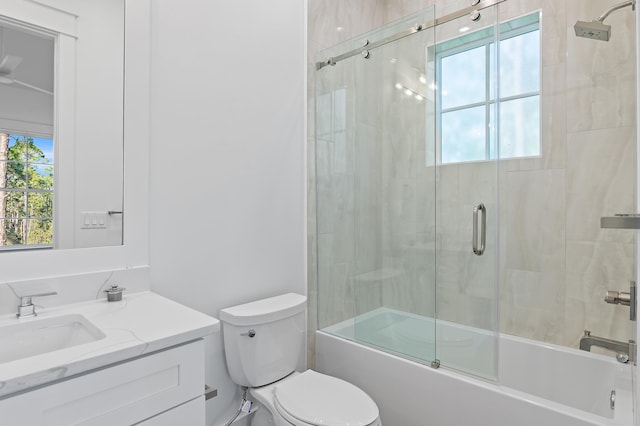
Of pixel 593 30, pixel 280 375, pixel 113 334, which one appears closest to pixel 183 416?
pixel 113 334

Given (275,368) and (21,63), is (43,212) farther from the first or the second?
(275,368)

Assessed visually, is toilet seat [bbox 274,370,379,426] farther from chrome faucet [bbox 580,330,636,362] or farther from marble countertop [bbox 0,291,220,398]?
chrome faucet [bbox 580,330,636,362]

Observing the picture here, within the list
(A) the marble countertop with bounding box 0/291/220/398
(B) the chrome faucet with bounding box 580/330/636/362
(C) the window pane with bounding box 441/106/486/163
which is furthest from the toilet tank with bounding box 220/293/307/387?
(B) the chrome faucet with bounding box 580/330/636/362

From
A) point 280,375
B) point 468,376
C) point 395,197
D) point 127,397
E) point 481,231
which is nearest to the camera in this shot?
point 127,397

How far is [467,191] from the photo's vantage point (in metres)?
1.92

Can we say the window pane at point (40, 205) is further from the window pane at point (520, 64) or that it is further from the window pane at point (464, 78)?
the window pane at point (520, 64)

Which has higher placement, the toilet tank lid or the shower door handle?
the shower door handle

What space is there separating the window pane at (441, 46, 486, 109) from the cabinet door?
1.69 m

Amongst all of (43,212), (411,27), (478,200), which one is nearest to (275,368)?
(43,212)

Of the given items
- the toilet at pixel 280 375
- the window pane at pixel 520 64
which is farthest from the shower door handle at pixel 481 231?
the toilet at pixel 280 375

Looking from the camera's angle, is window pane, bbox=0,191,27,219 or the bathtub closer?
window pane, bbox=0,191,27,219

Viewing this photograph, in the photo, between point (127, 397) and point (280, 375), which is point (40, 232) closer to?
point (127, 397)

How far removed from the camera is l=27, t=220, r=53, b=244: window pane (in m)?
1.15

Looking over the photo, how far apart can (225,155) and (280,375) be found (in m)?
1.05
